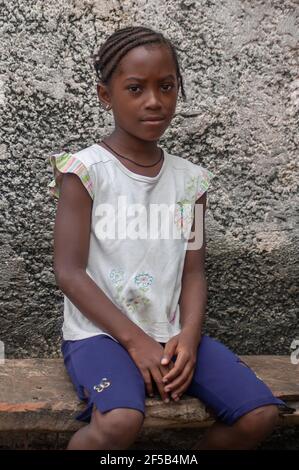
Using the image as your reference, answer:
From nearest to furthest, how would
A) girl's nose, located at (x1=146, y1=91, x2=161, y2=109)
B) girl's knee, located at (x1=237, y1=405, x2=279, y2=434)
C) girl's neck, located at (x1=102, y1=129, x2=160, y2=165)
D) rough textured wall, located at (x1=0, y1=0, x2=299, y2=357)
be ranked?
1. girl's knee, located at (x1=237, y1=405, x2=279, y2=434)
2. girl's nose, located at (x1=146, y1=91, x2=161, y2=109)
3. girl's neck, located at (x1=102, y1=129, x2=160, y2=165)
4. rough textured wall, located at (x1=0, y1=0, x2=299, y2=357)

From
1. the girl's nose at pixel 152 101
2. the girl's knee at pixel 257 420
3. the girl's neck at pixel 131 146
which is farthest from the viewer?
the girl's neck at pixel 131 146

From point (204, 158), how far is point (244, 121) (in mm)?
187

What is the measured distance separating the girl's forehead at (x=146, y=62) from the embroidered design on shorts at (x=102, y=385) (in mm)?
836

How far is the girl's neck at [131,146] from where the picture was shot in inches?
99.2

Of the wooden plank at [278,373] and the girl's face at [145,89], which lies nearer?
the girl's face at [145,89]

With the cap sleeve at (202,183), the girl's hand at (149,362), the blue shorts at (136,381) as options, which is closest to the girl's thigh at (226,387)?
the blue shorts at (136,381)

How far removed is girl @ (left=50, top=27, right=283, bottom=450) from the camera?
228cm

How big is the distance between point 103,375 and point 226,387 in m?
0.33

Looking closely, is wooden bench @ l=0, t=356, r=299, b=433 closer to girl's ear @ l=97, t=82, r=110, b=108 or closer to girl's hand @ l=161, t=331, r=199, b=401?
girl's hand @ l=161, t=331, r=199, b=401

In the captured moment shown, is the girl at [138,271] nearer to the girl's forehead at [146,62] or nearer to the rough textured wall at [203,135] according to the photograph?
the girl's forehead at [146,62]

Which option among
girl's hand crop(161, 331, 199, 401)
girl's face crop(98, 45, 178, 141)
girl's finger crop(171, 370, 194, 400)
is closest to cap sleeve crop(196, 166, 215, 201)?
girl's face crop(98, 45, 178, 141)

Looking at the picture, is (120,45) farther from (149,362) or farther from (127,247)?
(149,362)

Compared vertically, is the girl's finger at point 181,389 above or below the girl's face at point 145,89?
below

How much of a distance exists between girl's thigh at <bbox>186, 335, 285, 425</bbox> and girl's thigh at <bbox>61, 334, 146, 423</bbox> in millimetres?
185
